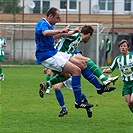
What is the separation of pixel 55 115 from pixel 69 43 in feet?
5.28

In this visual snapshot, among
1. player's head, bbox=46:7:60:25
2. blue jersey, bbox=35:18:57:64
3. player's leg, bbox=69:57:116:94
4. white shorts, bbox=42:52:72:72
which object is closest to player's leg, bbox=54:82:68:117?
player's leg, bbox=69:57:116:94

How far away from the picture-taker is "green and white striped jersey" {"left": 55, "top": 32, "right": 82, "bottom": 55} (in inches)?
454

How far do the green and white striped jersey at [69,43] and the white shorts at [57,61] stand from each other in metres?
0.61

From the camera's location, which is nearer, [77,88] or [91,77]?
[77,88]

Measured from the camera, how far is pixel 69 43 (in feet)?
Answer: 38.1

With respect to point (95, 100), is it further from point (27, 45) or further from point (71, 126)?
point (27, 45)

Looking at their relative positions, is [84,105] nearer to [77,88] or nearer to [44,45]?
[77,88]

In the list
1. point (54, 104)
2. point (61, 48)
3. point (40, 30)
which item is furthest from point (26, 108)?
point (40, 30)

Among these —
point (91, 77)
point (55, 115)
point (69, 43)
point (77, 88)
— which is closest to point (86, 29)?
point (69, 43)

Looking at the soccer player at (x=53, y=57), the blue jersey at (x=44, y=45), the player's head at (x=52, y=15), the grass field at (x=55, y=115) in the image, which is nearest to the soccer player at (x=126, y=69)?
the grass field at (x=55, y=115)

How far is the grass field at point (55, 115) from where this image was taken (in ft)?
33.6

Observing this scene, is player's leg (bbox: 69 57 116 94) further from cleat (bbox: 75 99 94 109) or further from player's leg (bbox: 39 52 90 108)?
cleat (bbox: 75 99 94 109)

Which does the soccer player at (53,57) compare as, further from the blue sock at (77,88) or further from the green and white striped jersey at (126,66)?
the green and white striped jersey at (126,66)

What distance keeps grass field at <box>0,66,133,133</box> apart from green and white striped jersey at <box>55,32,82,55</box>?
55.0 inches
